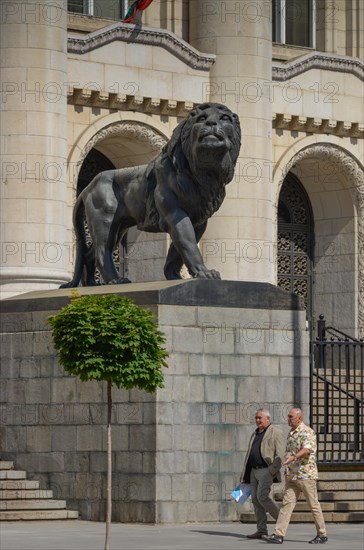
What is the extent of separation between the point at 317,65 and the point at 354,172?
2.51 metres

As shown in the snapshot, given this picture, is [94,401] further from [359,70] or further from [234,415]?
[359,70]

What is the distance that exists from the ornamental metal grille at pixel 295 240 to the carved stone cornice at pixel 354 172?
1.16 metres

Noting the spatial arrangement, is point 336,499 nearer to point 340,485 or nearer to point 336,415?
point 340,485

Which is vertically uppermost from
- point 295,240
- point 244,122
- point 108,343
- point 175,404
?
point 244,122

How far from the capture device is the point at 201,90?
112 ft

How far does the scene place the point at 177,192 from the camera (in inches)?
934

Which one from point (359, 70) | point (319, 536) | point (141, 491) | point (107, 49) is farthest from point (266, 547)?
point (359, 70)

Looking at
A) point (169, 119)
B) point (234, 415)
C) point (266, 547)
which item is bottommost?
point (266, 547)

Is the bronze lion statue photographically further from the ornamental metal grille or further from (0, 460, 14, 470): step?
the ornamental metal grille

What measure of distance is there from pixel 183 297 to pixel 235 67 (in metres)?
11.8

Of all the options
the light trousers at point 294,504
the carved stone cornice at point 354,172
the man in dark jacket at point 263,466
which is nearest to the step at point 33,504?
the man in dark jacket at point 263,466

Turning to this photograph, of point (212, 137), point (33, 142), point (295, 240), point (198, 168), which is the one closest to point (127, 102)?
point (33, 142)

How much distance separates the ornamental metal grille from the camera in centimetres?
3769

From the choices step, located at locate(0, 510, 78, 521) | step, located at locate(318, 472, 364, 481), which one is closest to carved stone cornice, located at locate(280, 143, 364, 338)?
step, located at locate(318, 472, 364, 481)
